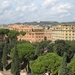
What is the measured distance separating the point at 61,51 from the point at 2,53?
1177 cm

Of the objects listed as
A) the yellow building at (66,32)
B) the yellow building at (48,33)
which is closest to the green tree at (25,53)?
the yellow building at (66,32)

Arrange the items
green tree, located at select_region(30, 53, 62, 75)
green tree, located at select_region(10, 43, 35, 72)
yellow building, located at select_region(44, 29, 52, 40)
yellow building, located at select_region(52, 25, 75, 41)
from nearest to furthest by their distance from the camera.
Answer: green tree, located at select_region(30, 53, 62, 75)
green tree, located at select_region(10, 43, 35, 72)
yellow building, located at select_region(52, 25, 75, 41)
yellow building, located at select_region(44, 29, 52, 40)

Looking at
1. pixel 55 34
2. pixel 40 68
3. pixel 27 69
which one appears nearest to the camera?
pixel 40 68

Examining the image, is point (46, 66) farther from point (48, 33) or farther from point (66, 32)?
point (48, 33)

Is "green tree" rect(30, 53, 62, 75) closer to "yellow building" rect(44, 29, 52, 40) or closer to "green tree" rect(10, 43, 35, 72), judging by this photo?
"green tree" rect(10, 43, 35, 72)

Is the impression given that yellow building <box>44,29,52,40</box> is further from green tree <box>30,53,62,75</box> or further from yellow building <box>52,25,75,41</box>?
green tree <box>30,53,62,75</box>

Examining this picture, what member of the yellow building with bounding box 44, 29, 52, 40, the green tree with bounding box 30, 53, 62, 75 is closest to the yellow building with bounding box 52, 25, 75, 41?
the yellow building with bounding box 44, 29, 52, 40

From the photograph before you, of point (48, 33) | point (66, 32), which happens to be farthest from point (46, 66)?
point (48, 33)

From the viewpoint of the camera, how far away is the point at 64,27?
91250 mm

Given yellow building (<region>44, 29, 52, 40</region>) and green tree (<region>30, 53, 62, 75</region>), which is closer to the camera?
green tree (<region>30, 53, 62, 75</region>)

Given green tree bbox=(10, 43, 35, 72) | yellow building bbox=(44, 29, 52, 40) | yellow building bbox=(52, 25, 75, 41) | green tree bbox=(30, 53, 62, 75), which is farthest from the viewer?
yellow building bbox=(44, 29, 52, 40)

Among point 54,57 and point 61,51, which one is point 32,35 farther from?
point 54,57

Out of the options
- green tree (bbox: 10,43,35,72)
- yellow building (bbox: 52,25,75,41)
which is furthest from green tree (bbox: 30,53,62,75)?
yellow building (bbox: 52,25,75,41)

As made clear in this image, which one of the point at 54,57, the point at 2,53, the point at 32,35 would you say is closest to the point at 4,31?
the point at 32,35
